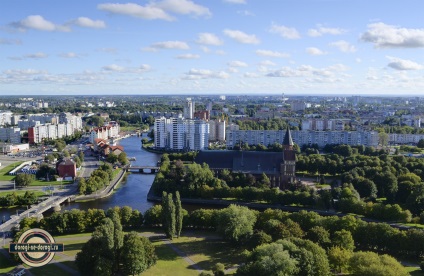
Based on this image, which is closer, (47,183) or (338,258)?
(338,258)

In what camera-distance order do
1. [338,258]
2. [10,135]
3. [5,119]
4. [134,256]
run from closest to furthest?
[134,256] → [338,258] → [10,135] → [5,119]

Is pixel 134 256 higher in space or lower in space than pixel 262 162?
lower

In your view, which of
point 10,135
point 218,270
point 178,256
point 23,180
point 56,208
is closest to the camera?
point 218,270

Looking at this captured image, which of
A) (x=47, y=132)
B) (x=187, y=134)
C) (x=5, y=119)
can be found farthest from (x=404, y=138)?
(x=5, y=119)

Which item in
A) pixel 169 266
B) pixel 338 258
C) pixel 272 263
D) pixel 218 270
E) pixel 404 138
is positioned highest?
pixel 404 138

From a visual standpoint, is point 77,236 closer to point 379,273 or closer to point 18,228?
point 18,228

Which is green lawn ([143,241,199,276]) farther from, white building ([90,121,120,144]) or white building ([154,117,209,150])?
white building ([90,121,120,144])

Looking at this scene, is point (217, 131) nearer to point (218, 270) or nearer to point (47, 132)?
point (47, 132)
